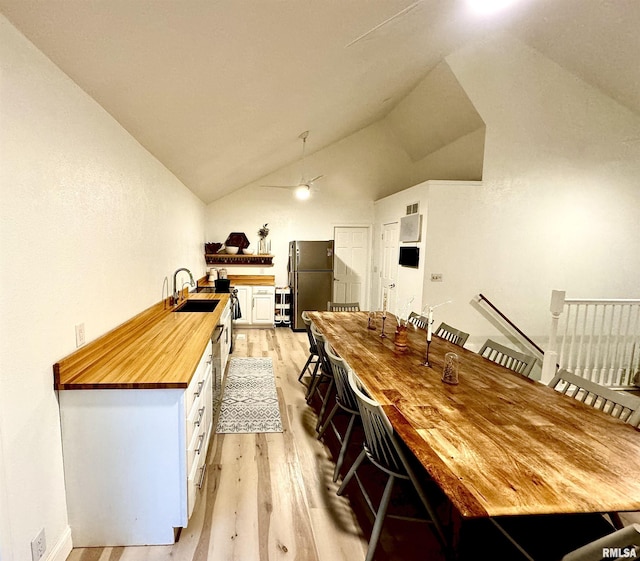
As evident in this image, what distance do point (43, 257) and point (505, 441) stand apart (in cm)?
204

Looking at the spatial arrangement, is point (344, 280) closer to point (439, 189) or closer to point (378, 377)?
point (439, 189)

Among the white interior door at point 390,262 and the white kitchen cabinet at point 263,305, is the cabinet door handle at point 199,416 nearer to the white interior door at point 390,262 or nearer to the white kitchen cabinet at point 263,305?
the white interior door at point 390,262

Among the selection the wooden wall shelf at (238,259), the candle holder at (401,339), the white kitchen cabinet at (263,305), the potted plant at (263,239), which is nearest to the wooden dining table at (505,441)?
the candle holder at (401,339)

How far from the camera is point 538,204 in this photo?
4.60 meters

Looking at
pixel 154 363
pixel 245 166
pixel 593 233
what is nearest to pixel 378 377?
pixel 154 363

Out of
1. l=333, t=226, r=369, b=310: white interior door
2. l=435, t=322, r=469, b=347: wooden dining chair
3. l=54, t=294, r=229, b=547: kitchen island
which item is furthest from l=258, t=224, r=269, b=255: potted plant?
l=54, t=294, r=229, b=547: kitchen island

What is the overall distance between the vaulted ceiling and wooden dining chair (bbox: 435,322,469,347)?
2.30 meters

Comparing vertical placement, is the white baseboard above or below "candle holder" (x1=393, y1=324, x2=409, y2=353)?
below

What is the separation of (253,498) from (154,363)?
1.01m

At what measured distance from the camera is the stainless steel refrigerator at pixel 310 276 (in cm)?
596

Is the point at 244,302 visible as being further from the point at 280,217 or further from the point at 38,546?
the point at 38,546

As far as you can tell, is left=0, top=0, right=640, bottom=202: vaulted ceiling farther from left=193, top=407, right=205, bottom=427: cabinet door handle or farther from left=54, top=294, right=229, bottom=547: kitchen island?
left=193, top=407, right=205, bottom=427: cabinet door handle

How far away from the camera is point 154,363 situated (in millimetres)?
1850

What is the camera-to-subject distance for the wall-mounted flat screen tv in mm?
4723
